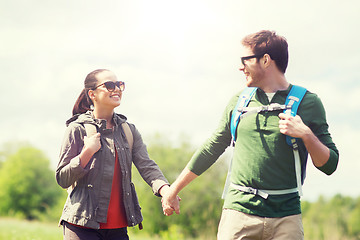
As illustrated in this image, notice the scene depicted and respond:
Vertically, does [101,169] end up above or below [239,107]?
below

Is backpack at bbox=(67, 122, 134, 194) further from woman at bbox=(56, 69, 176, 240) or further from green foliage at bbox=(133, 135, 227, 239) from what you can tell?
green foliage at bbox=(133, 135, 227, 239)

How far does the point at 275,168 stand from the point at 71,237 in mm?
2186

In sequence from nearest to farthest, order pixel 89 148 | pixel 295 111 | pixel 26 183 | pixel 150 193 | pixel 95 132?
pixel 295 111 → pixel 89 148 → pixel 95 132 → pixel 150 193 → pixel 26 183

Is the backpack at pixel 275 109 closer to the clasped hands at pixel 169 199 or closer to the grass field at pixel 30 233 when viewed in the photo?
the clasped hands at pixel 169 199

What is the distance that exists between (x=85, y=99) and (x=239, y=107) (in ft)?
6.32

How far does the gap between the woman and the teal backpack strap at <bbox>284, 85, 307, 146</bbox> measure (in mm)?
1665

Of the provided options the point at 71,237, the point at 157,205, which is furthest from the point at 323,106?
the point at 157,205

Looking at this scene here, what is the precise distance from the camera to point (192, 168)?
15.2 feet

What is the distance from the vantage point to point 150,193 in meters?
41.8

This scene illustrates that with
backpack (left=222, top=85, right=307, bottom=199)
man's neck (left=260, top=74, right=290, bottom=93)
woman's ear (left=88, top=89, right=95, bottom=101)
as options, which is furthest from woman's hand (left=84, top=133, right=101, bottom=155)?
man's neck (left=260, top=74, right=290, bottom=93)

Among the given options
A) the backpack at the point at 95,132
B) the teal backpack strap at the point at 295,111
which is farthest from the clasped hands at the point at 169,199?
the teal backpack strap at the point at 295,111

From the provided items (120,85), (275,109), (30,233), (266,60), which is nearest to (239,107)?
(275,109)

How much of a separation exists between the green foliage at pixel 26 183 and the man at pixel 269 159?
55753mm

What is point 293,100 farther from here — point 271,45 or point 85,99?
point 85,99
